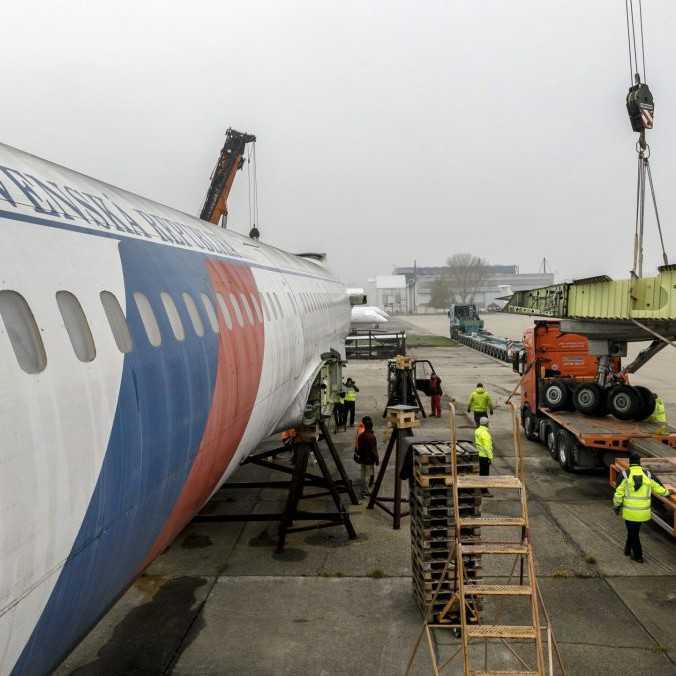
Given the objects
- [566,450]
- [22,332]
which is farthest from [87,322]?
[566,450]

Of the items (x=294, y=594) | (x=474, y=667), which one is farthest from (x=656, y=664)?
(x=294, y=594)

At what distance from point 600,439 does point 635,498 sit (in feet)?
13.7

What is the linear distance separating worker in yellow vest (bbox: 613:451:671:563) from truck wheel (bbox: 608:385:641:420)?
207 inches

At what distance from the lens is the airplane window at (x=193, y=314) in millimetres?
5508

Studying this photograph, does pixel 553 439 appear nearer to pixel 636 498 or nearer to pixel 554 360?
pixel 554 360

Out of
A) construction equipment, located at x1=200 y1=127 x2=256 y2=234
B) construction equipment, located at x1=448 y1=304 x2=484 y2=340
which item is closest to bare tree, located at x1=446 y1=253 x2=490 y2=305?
construction equipment, located at x1=448 y1=304 x2=484 y2=340

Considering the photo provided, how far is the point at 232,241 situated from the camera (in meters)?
9.20

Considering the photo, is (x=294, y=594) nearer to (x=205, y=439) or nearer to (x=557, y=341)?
(x=205, y=439)

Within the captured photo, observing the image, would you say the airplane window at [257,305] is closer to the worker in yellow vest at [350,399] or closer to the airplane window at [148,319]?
the airplane window at [148,319]

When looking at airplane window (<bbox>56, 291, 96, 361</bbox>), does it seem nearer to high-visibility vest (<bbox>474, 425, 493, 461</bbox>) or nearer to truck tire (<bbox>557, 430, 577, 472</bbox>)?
high-visibility vest (<bbox>474, 425, 493, 461</bbox>)

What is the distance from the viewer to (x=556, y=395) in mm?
16078

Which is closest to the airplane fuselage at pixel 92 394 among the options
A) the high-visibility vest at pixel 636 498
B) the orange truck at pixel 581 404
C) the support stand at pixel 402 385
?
the high-visibility vest at pixel 636 498

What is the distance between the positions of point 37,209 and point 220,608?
640 cm

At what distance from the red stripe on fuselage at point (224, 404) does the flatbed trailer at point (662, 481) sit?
712 centimetres
